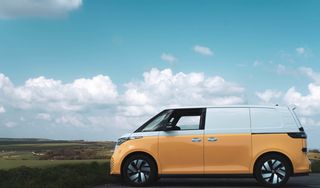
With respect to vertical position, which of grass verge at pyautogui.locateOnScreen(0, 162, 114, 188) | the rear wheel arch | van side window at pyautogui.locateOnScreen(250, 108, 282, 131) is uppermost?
van side window at pyautogui.locateOnScreen(250, 108, 282, 131)

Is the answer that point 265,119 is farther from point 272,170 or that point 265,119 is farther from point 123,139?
point 123,139

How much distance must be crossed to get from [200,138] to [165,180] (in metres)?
2.74

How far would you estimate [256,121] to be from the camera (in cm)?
1314

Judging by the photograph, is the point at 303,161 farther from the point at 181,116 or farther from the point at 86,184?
the point at 86,184

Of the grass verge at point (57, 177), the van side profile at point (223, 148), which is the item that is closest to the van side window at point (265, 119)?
the van side profile at point (223, 148)

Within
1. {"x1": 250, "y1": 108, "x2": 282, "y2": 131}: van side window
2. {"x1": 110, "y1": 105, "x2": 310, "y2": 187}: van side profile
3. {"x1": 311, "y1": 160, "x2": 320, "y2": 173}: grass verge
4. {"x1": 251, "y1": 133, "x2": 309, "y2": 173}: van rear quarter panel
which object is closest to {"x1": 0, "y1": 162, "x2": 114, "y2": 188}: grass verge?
{"x1": 110, "y1": 105, "x2": 310, "y2": 187}: van side profile

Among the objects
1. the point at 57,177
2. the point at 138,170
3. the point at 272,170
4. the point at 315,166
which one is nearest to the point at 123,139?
the point at 138,170

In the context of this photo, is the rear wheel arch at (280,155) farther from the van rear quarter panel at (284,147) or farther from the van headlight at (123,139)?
the van headlight at (123,139)

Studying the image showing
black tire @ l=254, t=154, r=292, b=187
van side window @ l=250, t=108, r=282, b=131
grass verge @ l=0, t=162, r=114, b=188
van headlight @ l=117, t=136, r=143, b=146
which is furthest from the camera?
van headlight @ l=117, t=136, r=143, b=146

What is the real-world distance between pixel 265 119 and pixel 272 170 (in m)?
1.26

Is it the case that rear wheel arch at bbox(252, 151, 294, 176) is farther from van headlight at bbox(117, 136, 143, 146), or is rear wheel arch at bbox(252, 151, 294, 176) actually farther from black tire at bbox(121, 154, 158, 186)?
van headlight at bbox(117, 136, 143, 146)

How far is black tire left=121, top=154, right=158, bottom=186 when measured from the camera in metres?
13.2

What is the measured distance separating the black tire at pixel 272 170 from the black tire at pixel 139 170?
257 cm

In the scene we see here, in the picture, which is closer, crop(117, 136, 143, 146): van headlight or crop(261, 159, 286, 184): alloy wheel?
crop(261, 159, 286, 184): alloy wheel
